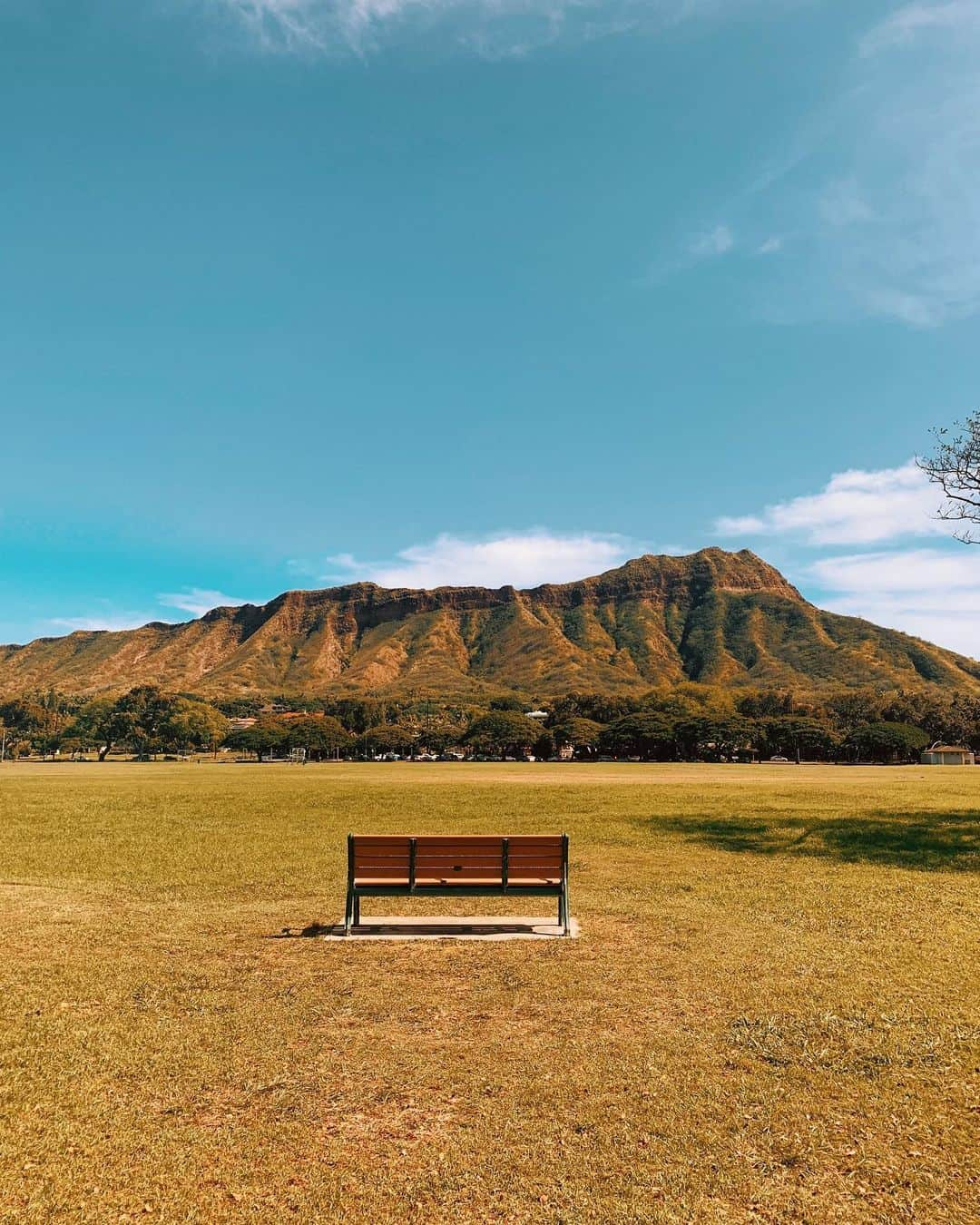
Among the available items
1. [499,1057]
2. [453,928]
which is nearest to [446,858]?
[453,928]

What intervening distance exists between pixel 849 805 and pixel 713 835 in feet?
34.2

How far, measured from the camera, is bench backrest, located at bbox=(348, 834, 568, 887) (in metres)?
10.0

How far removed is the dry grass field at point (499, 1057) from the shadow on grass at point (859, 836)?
8.96 ft

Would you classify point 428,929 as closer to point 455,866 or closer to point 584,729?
point 455,866

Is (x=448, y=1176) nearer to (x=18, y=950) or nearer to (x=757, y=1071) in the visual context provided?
(x=757, y=1071)

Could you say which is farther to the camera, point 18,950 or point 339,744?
point 339,744

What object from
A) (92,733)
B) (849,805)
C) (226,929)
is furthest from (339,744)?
(226,929)

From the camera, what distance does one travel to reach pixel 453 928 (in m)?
10.3

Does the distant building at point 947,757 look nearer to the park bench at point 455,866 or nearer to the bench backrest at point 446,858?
the park bench at point 455,866

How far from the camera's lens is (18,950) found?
9.03m

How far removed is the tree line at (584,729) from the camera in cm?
12262

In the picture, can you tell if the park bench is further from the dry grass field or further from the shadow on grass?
the shadow on grass

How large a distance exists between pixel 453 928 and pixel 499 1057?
14.2 feet

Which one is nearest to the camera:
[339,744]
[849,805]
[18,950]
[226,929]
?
[18,950]
